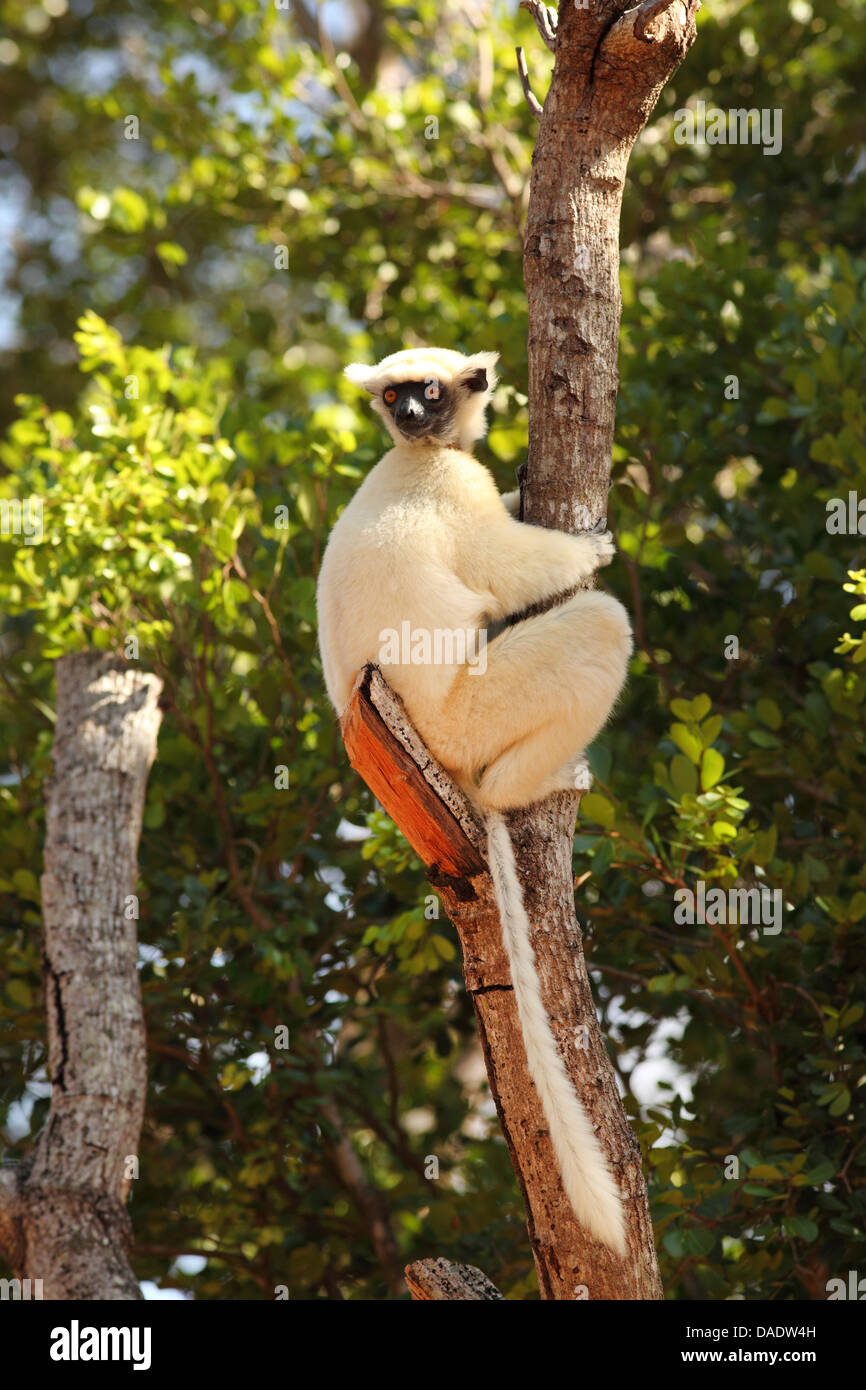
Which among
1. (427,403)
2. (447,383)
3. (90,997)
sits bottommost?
(90,997)

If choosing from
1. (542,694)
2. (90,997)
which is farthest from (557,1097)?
(90,997)

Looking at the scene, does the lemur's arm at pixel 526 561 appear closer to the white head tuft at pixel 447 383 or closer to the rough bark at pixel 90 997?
the white head tuft at pixel 447 383

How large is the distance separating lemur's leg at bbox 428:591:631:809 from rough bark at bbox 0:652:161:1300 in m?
1.90

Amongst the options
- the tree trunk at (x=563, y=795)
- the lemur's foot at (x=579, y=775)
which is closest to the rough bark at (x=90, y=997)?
the tree trunk at (x=563, y=795)

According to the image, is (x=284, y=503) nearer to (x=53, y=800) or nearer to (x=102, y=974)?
(x=53, y=800)

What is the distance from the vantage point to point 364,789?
620 cm

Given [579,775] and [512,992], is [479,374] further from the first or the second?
[512,992]

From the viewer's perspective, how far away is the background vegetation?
5.02 m

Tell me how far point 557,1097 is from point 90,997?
92.8 inches

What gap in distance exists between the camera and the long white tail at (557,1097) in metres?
3.34

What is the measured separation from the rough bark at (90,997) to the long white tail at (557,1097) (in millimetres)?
2048

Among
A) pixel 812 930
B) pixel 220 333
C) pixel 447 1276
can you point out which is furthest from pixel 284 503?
pixel 220 333

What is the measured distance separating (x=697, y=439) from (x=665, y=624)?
3.06 ft

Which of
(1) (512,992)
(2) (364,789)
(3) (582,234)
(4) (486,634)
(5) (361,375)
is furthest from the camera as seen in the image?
(2) (364,789)
